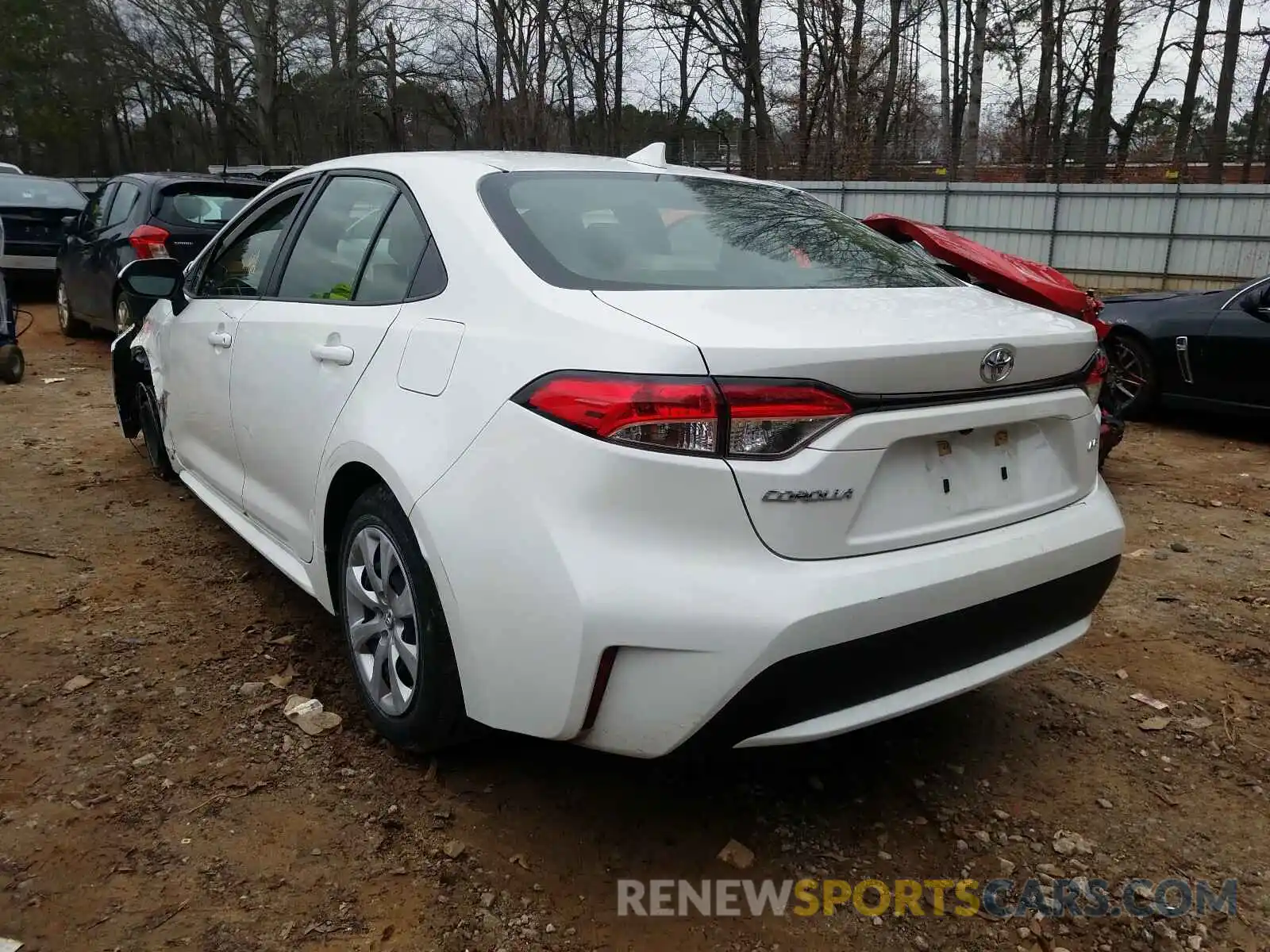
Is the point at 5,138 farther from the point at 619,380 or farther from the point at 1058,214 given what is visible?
the point at 619,380

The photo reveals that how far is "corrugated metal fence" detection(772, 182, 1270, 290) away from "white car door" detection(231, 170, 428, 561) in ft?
51.1

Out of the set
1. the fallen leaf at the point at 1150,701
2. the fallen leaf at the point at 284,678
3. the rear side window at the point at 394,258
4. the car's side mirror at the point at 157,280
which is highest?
the rear side window at the point at 394,258

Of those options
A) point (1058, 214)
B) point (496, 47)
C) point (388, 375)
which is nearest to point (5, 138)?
point (496, 47)

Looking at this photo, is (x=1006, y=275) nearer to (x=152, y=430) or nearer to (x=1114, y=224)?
(x=152, y=430)

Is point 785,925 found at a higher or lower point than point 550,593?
lower

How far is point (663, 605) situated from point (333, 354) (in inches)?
50.2

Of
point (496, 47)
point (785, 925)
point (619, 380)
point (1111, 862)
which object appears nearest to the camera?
point (619, 380)

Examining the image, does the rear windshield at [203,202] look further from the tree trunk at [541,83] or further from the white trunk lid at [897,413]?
the tree trunk at [541,83]

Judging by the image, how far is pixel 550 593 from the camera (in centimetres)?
188

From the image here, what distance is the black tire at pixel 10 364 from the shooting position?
729 cm

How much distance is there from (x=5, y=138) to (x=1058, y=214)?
43578mm

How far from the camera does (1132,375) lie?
678cm

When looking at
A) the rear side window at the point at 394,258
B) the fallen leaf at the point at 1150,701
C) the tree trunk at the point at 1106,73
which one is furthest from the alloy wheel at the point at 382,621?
the tree trunk at the point at 1106,73

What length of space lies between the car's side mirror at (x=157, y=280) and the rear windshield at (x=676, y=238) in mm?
1929
